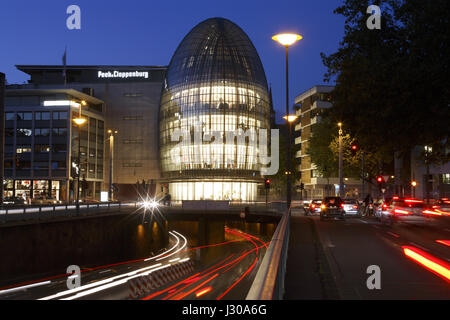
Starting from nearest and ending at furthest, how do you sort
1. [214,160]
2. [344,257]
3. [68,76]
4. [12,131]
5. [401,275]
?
[401,275]
[344,257]
[12,131]
[214,160]
[68,76]

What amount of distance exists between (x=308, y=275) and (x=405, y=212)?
20.5m

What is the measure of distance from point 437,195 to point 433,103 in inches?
2147

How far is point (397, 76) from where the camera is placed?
25844mm

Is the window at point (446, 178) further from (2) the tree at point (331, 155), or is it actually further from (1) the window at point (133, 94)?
(1) the window at point (133, 94)

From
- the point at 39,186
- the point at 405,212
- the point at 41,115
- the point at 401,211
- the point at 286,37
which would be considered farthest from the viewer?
the point at 41,115

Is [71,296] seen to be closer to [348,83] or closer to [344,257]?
[344,257]

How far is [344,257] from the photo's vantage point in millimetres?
16188

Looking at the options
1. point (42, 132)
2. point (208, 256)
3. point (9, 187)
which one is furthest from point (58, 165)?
point (208, 256)

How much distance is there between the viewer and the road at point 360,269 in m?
10.2

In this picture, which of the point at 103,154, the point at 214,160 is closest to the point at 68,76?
the point at 103,154

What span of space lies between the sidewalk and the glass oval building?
88.1 m

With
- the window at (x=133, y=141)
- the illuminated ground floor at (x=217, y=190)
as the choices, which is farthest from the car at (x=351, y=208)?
the window at (x=133, y=141)

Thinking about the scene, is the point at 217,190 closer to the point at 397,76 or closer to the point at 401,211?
the point at 401,211
